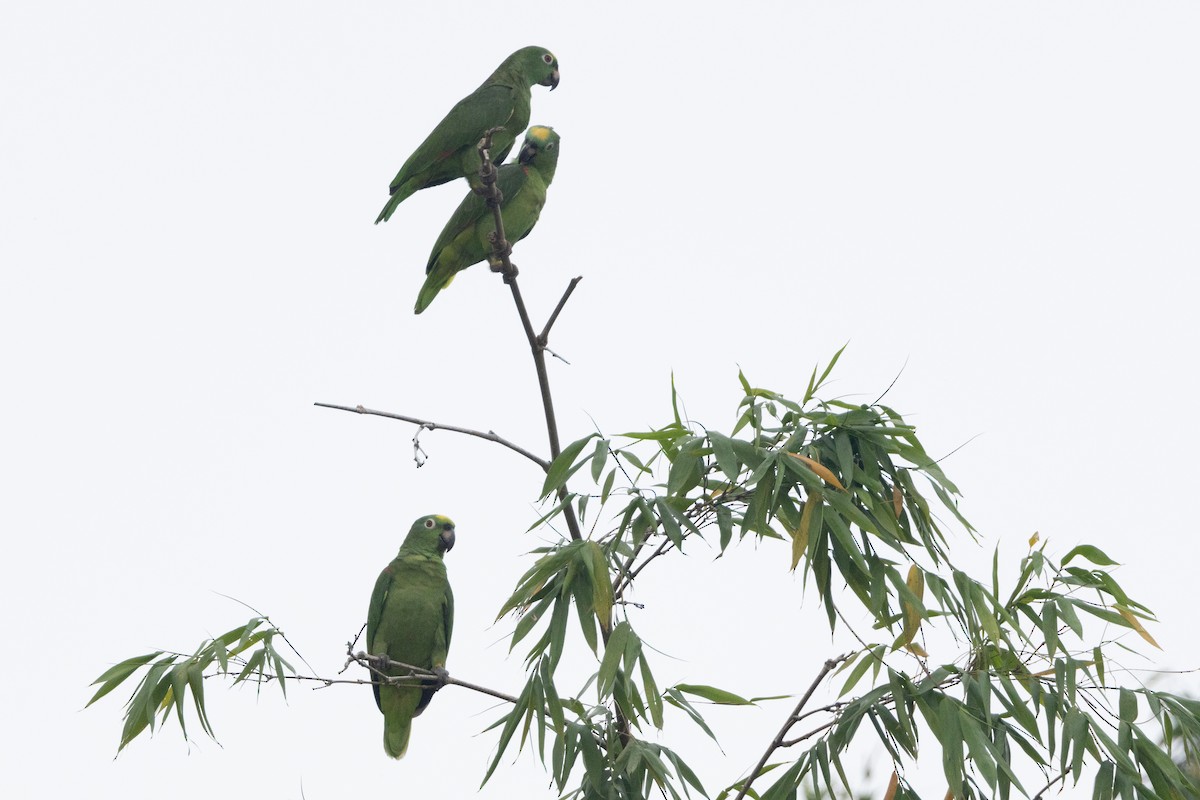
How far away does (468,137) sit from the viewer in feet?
16.0

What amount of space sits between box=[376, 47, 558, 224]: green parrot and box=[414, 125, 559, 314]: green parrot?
16 centimetres

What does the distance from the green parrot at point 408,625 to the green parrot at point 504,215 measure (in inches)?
53.4

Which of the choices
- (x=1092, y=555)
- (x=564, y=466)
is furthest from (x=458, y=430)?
(x=1092, y=555)

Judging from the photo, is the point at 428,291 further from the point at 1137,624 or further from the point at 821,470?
the point at 1137,624

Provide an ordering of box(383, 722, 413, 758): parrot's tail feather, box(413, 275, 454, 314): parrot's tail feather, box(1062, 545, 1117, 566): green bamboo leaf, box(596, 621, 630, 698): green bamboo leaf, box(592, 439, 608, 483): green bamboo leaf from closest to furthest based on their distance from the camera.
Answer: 1. box(596, 621, 630, 698): green bamboo leaf
2. box(592, 439, 608, 483): green bamboo leaf
3. box(1062, 545, 1117, 566): green bamboo leaf
4. box(383, 722, 413, 758): parrot's tail feather
5. box(413, 275, 454, 314): parrot's tail feather

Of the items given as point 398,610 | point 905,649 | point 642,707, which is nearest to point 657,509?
point 642,707

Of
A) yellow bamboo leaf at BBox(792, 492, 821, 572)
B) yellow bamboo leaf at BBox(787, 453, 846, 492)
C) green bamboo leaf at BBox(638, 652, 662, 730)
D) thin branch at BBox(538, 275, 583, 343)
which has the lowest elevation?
green bamboo leaf at BBox(638, 652, 662, 730)

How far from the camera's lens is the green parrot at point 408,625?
4.90m

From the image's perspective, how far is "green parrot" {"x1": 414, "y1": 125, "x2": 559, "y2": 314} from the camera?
5141 mm

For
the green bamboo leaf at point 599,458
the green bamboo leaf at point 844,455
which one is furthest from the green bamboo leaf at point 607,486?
the green bamboo leaf at point 844,455

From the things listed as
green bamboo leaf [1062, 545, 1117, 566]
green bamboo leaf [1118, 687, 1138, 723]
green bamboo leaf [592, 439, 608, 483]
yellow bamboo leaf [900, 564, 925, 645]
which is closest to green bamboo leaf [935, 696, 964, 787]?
yellow bamboo leaf [900, 564, 925, 645]

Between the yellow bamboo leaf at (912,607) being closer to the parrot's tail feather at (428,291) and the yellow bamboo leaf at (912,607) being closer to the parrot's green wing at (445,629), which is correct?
the parrot's green wing at (445,629)

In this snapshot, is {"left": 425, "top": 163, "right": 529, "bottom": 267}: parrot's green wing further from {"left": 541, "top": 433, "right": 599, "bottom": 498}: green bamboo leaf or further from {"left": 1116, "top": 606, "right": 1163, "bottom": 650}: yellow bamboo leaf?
{"left": 1116, "top": 606, "right": 1163, "bottom": 650}: yellow bamboo leaf

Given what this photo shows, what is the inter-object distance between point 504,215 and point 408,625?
2.06 m
